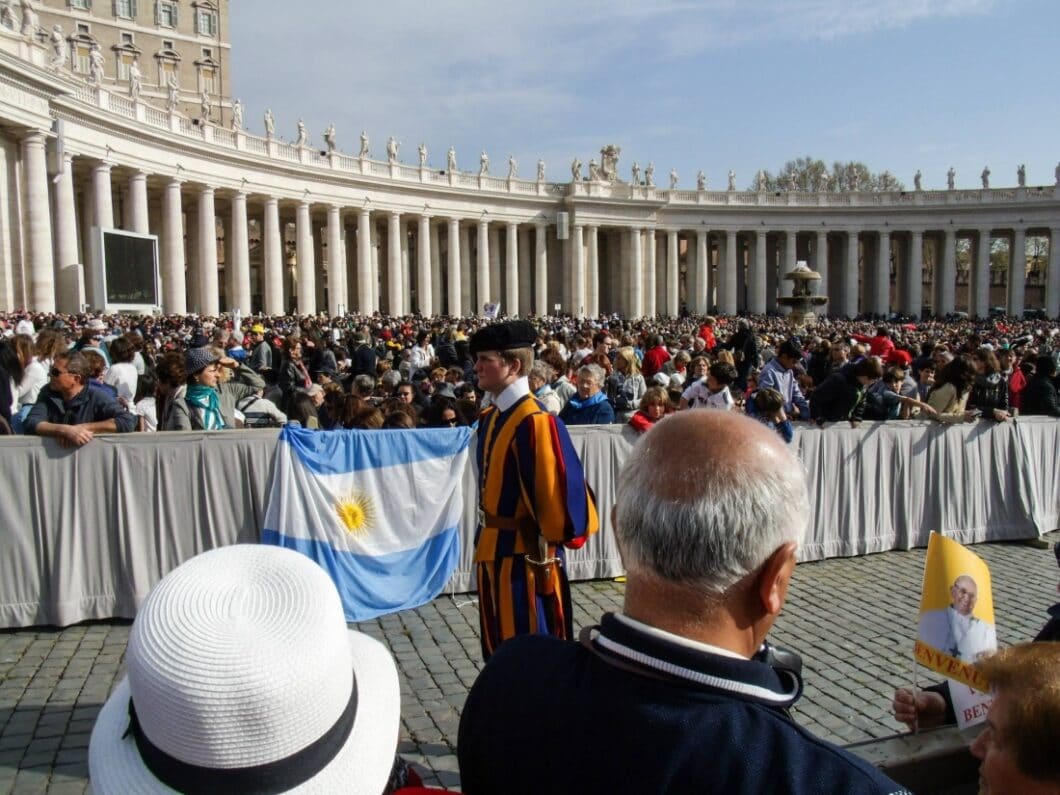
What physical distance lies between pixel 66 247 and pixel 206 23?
159ft

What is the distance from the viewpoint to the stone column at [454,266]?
59.0 meters

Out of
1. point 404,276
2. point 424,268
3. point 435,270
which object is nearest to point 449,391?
point 424,268

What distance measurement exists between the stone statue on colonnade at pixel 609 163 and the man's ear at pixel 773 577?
66956 millimetres

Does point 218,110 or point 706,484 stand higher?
point 218,110

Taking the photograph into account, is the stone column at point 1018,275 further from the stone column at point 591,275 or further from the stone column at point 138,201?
the stone column at point 138,201

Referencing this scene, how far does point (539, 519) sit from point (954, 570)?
2002mm

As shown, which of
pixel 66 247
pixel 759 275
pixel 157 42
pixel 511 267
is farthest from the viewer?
pixel 157 42

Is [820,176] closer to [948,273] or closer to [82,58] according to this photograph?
[948,273]

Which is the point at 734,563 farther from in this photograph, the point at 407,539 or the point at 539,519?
the point at 407,539

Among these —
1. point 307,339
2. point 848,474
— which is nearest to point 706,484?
point 848,474

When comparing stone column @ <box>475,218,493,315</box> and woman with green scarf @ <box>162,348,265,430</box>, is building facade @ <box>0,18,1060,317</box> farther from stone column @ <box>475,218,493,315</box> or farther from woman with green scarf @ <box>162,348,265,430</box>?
woman with green scarf @ <box>162,348,265,430</box>

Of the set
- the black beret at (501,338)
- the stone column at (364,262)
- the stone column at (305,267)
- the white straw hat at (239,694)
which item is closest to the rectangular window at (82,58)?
the stone column at (305,267)

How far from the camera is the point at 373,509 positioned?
741cm

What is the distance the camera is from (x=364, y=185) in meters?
53.9
